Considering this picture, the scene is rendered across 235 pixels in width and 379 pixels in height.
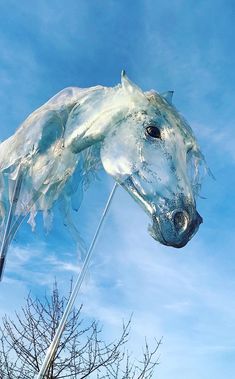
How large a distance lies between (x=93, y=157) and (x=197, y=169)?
885 millimetres

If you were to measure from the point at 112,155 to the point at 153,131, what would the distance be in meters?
0.32

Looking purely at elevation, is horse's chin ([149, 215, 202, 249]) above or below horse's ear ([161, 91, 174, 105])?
below

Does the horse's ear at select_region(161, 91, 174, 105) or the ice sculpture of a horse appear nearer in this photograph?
the ice sculpture of a horse

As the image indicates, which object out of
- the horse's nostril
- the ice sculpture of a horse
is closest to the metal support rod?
the ice sculpture of a horse

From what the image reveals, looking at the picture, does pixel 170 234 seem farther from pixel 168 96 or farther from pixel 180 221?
pixel 168 96

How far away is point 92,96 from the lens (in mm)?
3809

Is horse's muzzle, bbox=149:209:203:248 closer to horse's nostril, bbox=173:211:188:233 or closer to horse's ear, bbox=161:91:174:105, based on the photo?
Result: horse's nostril, bbox=173:211:188:233

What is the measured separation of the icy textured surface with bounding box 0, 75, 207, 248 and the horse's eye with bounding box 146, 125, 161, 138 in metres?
0.03

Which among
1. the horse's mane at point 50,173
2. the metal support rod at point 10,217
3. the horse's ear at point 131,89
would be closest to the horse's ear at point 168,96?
the horse's ear at point 131,89

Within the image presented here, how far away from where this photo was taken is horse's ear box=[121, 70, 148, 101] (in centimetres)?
356

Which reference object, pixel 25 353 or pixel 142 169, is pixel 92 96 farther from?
pixel 25 353

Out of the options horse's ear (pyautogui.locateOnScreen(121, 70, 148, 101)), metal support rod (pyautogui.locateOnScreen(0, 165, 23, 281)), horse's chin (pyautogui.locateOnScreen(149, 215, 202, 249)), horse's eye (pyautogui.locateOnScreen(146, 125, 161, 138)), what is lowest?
horse's chin (pyautogui.locateOnScreen(149, 215, 202, 249))

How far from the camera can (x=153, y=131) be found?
3357 mm

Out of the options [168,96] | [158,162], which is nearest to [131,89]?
[168,96]
